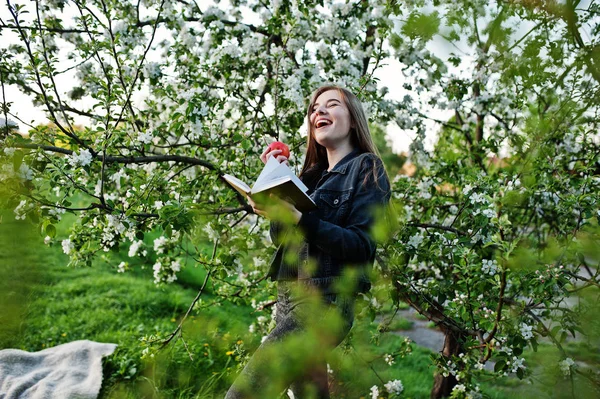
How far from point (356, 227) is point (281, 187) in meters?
0.39

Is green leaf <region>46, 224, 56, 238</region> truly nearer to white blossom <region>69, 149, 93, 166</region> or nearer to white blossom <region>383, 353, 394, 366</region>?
white blossom <region>69, 149, 93, 166</region>

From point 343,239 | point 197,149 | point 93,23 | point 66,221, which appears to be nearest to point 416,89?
point 197,149

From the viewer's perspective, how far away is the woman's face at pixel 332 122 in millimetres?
2176

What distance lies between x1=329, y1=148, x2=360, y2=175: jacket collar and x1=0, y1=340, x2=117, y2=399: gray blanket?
2.41 m

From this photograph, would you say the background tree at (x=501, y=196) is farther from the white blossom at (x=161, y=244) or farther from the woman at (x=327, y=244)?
the white blossom at (x=161, y=244)

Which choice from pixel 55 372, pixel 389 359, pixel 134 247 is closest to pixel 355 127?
pixel 389 359

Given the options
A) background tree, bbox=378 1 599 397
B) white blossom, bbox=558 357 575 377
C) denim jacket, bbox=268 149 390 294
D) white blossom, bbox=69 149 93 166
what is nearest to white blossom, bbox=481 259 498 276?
background tree, bbox=378 1 599 397

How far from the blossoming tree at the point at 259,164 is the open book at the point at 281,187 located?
1.96 feet

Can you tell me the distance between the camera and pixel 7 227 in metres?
0.56

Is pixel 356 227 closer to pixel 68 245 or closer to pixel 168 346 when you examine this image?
pixel 68 245

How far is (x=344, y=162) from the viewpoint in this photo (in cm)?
211

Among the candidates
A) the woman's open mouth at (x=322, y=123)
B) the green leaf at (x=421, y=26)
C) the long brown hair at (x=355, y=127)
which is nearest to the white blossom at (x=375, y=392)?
the long brown hair at (x=355, y=127)

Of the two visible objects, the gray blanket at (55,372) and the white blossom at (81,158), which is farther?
the gray blanket at (55,372)

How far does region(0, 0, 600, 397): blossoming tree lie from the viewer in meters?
2.31
